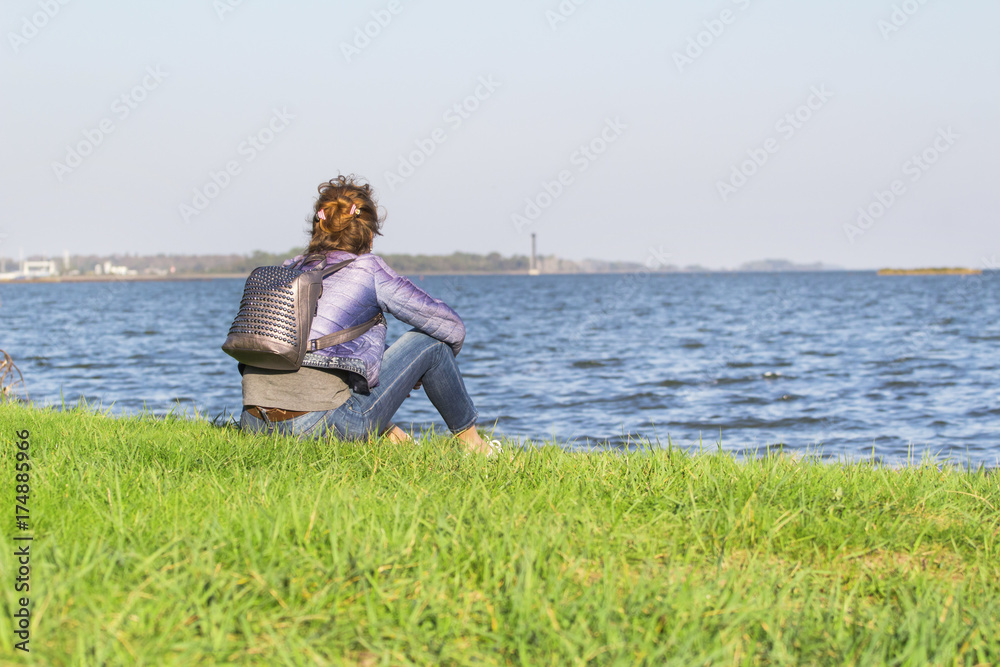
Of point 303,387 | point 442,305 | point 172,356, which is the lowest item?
point 172,356

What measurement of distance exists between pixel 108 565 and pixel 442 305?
90.4 inches

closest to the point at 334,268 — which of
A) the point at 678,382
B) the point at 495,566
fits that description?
the point at 495,566

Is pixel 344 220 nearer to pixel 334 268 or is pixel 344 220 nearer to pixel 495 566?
pixel 334 268

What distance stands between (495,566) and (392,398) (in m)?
2.06

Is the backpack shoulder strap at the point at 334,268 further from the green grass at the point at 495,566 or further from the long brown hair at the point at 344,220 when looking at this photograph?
the green grass at the point at 495,566

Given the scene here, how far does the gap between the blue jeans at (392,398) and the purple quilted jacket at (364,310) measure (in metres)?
0.11

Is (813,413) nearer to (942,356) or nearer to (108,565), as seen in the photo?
(942,356)

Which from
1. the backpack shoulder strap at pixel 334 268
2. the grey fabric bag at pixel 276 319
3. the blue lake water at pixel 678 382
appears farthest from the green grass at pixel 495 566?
the blue lake water at pixel 678 382

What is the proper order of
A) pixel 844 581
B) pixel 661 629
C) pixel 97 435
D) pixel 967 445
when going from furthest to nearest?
pixel 967 445 → pixel 97 435 → pixel 844 581 → pixel 661 629

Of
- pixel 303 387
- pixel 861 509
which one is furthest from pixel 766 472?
pixel 303 387

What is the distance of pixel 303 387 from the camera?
4.25 meters

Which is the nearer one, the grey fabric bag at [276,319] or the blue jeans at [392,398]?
the grey fabric bag at [276,319]

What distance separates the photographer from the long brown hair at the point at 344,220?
441 cm

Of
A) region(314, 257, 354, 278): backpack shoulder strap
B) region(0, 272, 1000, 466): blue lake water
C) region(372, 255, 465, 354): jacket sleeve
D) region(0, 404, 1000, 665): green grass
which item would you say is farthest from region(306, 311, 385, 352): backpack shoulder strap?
region(0, 272, 1000, 466): blue lake water
